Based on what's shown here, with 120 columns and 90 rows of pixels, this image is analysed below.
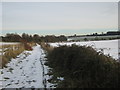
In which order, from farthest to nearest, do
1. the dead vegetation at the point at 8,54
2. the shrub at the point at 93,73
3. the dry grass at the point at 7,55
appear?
1. the dead vegetation at the point at 8,54
2. the dry grass at the point at 7,55
3. the shrub at the point at 93,73

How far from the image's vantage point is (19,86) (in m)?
8.35

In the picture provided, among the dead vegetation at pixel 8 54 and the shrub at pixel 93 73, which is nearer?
the shrub at pixel 93 73

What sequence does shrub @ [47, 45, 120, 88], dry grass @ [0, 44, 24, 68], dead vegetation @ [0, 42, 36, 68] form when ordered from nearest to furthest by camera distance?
shrub @ [47, 45, 120, 88] → dry grass @ [0, 44, 24, 68] → dead vegetation @ [0, 42, 36, 68]

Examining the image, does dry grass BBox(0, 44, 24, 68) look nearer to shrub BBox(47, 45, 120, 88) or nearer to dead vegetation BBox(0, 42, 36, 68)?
dead vegetation BBox(0, 42, 36, 68)

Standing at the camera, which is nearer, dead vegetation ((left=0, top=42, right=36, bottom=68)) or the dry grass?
the dry grass

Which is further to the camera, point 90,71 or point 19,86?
point 19,86

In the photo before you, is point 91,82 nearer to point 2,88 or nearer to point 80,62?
point 80,62

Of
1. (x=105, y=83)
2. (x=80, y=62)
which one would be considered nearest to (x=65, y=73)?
(x=80, y=62)

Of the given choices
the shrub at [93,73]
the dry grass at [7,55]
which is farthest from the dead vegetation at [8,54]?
the shrub at [93,73]

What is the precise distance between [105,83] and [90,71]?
1.57m

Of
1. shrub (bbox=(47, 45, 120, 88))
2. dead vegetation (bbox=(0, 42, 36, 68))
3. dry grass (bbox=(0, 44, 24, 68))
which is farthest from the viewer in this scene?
dead vegetation (bbox=(0, 42, 36, 68))

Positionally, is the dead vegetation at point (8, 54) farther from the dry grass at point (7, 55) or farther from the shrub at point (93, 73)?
the shrub at point (93, 73)

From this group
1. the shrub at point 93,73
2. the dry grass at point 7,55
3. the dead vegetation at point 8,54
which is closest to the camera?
the shrub at point 93,73

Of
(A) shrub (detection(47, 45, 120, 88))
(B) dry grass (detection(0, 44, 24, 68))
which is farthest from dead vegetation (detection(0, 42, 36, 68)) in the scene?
(A) shrub (detection(47, 45, 120, 88))
